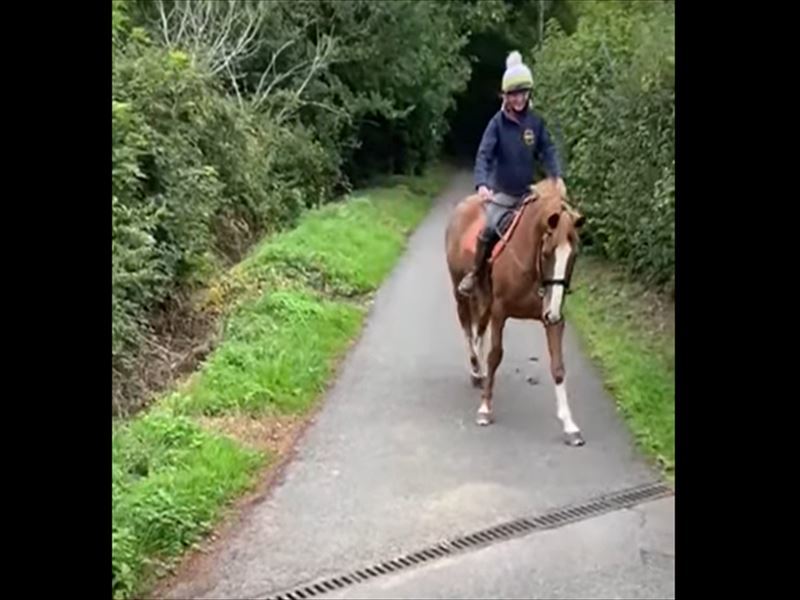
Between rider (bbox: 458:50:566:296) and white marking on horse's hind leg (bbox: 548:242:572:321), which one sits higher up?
rider (bbox: 458:50:566:296)

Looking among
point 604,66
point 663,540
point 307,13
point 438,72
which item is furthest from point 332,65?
point 663,540

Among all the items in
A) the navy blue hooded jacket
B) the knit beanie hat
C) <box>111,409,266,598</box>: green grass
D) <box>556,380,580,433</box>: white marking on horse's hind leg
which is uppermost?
the knit beanie hat

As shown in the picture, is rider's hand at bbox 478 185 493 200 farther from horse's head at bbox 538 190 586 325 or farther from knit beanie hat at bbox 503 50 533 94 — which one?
knit beanie hat at bbox 503 50 533 94

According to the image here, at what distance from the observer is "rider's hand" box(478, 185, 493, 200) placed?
8531 millimetres

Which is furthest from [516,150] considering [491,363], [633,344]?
[633,344]

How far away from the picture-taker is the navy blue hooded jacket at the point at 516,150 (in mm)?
8297

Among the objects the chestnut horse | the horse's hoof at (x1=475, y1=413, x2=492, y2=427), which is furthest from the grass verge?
the chestnut horse

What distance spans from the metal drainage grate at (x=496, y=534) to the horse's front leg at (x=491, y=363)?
161cm

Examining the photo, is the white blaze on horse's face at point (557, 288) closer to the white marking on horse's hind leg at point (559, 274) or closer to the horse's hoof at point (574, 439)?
the white marking on horse's hind leg at point (559, 274)

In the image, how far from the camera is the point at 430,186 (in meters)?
29.4

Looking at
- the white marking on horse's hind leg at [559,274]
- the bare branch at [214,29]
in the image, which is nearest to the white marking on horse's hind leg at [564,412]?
the white marking on horse's hind leg at [559,274]

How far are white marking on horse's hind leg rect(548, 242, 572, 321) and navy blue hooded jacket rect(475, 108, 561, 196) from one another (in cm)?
59
